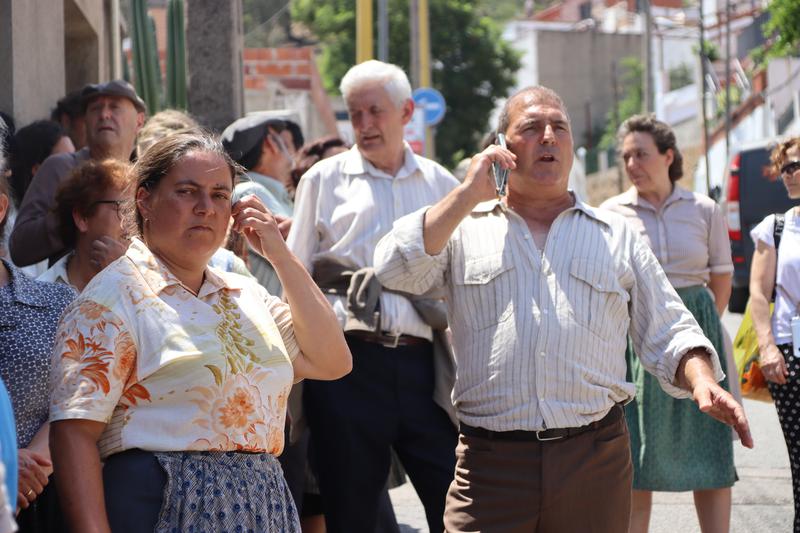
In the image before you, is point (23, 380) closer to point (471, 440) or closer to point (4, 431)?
point (4, 431)

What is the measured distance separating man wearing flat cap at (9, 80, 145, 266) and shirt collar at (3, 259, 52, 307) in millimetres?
655

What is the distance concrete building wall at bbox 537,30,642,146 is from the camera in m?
60.4

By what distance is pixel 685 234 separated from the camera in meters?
6.28

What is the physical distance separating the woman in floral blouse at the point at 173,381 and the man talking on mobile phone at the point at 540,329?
862 mm

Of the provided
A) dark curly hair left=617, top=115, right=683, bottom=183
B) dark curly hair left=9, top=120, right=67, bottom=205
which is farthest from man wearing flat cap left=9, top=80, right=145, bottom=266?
dark curly hair left=617, top=115, right=683, bottom=183

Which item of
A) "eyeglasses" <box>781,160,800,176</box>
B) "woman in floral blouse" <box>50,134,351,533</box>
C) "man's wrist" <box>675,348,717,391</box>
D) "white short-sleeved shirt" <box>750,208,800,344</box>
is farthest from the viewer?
"eyeglasses" <box>781,160,800,176</box>

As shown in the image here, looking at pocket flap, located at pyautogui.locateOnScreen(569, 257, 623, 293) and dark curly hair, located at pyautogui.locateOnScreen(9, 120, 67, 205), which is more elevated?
dark curly hair, located at pyautogui.locateOnScreen(9, 120, 67, 205)

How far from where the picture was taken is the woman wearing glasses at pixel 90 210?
437 centimetres

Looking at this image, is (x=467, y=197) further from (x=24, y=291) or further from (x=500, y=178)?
(x=24, y=291)

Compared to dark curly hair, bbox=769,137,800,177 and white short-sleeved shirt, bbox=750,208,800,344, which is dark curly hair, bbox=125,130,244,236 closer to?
white short-sleeved shirt, bbox=750,208,800,344

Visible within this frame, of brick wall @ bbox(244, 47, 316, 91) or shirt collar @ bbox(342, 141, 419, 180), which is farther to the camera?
brick wall @ bbox(244, 47, 316, 91)

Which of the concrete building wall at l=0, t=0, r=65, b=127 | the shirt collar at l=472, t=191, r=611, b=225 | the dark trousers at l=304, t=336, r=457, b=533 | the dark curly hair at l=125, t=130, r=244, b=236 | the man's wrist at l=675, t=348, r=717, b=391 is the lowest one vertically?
the dark trousers at l=304, t=336, r=457, b=533

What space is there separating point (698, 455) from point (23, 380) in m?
3.71

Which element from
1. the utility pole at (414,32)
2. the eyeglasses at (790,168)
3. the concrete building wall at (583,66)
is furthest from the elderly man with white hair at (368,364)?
the concrete building wall at (583,66)
